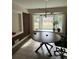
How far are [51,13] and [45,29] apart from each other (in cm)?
156

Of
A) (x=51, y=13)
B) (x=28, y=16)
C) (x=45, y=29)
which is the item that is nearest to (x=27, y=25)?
(x=28, y=16)

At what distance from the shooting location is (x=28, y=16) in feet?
28.1
